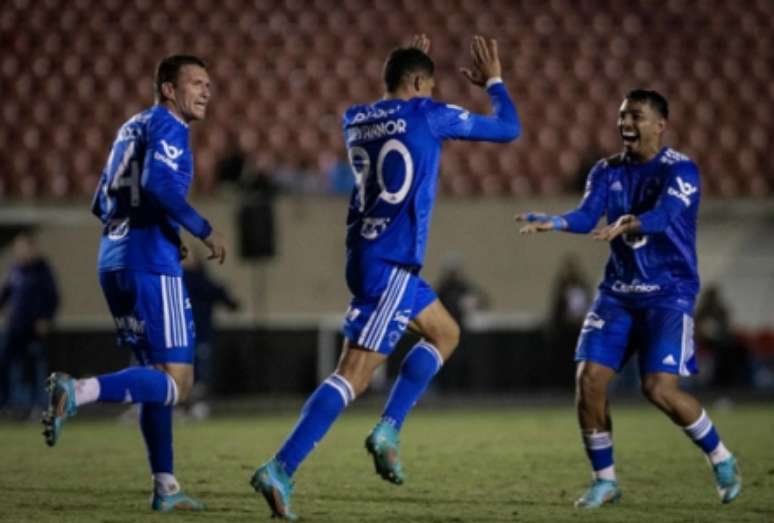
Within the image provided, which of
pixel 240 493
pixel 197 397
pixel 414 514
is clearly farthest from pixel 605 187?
pixel 197 397

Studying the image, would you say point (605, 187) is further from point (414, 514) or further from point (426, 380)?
point (414, 514)

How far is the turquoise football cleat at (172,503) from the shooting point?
7676 mm

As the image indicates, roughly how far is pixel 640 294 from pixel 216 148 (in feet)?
48.5

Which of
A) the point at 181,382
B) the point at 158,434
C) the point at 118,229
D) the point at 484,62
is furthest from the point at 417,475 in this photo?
the point at 484,62

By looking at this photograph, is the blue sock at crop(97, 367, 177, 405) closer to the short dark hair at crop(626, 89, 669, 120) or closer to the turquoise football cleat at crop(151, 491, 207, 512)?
the turquoise football cleat at crop(151, 491, 207, 512)

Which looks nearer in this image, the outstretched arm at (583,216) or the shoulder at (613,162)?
the outstretched arm at (583,216)

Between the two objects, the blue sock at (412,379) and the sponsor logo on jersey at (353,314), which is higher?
the sponsor logo on jersey at (353,314)

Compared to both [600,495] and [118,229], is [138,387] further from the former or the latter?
[600,495]

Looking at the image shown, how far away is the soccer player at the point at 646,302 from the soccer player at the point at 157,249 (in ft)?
6.38

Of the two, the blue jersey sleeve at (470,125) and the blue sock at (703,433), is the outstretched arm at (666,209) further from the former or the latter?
the blue sock at (703,433)

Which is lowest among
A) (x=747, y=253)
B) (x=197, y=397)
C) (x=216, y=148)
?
(x=197, y=397)

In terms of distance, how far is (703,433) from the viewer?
8016 mm

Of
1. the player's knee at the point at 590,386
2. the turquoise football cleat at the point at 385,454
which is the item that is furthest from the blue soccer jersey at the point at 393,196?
the player's knee at the point at 590,386

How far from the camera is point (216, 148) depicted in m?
22.1
